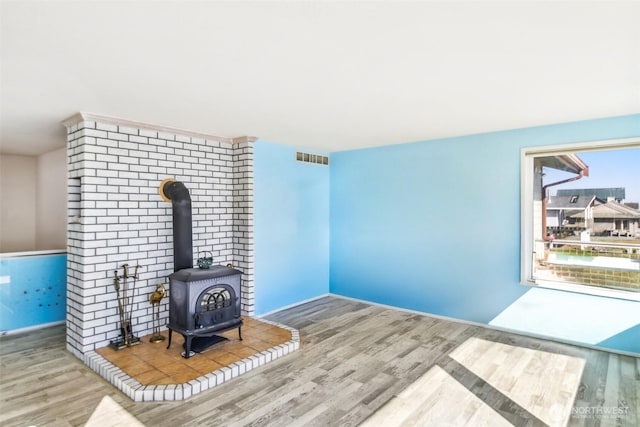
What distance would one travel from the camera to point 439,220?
4535 millimetres

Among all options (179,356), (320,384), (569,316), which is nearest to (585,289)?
(569,316)

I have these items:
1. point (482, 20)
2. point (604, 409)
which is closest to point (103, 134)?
point (482, 20)

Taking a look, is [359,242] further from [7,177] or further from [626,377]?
[7,177]

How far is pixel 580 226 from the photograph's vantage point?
3715 millimetres

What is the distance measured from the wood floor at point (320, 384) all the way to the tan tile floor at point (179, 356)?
206mm

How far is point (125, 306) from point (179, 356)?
859mm

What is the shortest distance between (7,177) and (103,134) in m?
3.93

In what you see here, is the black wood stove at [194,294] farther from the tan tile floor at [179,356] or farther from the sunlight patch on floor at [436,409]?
the sunlight patch on floor at [436,409]

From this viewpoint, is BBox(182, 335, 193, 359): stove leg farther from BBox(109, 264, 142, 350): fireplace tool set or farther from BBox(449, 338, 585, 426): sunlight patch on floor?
BBox(449, 338, 585, 426): sunlight patch on floor

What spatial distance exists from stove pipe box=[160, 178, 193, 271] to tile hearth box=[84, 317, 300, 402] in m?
0.85

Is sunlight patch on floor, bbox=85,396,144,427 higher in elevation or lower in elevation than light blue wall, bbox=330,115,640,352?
lower

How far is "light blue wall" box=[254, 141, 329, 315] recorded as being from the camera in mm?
4629

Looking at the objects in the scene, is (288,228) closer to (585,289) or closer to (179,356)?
(179,356)

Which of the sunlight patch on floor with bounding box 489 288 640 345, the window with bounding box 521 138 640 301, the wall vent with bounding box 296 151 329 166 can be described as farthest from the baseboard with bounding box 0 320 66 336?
the window with bounding box 521 138 640 301
